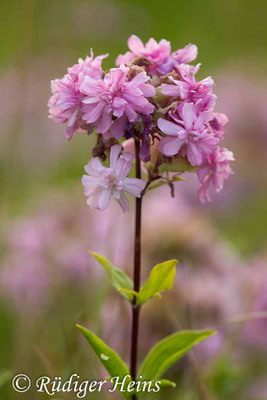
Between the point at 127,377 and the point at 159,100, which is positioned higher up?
the point at 159,100

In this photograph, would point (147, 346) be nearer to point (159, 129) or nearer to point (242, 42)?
point (159, 129)

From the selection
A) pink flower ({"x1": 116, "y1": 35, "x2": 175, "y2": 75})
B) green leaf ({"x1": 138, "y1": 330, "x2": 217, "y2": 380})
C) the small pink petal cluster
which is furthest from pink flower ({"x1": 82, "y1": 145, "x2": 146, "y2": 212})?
green leaf ({"x1": 138, "y1": 330, "x2": 217, "y2": 380})

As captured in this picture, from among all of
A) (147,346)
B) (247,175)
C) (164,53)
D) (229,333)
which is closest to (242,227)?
(247,175)

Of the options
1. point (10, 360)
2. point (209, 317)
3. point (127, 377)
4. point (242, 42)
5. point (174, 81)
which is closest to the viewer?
point (174, 81)

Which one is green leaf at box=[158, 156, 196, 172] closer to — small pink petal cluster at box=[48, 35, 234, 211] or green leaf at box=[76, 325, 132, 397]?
small pink petal cluster at box=[48, 35, 234, 211]

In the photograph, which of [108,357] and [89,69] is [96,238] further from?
[89,69]

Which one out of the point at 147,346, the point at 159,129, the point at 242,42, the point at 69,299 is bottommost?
the point at 147,346

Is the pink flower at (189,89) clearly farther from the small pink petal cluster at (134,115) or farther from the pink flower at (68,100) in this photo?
the pink flower at (68,100)
